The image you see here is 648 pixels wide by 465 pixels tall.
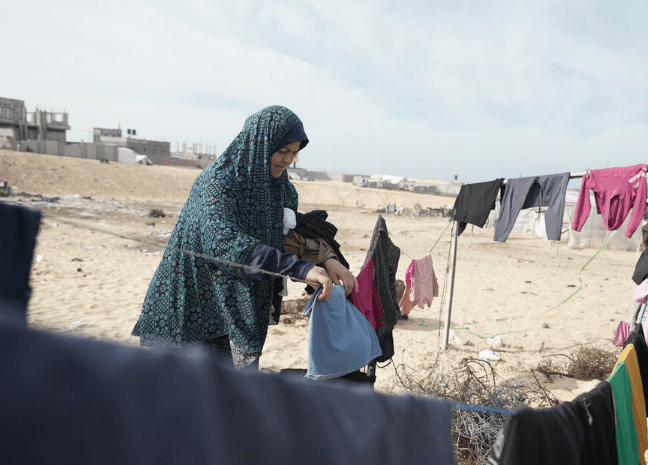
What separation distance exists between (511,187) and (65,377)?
571cm

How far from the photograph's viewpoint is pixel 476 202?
5617 mm

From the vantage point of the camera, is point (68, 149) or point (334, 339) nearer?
point (334, 339)

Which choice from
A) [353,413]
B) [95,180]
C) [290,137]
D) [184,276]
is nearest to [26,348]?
[353,413]

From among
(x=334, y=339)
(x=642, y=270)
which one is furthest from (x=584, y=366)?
(x=334, y=339)

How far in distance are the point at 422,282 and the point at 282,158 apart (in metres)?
4.17

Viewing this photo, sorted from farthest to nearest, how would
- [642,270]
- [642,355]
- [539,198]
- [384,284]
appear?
[539,198], [642,270], [384,284], [642,355]

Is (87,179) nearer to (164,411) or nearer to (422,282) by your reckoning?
(422,282)

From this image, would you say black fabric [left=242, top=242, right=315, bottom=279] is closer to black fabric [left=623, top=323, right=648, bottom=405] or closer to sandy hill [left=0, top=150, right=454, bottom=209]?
black fabric [left=623, top=323, right=648, bottom=405]

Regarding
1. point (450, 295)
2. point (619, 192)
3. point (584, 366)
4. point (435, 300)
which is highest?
point (619, 192)

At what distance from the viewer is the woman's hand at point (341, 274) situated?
2004 millimetres

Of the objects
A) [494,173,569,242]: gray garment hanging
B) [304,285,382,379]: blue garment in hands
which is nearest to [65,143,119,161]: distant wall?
[494,173,569,242]: gray garment hanging

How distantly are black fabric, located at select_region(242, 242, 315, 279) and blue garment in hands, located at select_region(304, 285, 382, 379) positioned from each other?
11.1 inches

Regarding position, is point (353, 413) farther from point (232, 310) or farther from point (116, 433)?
point (232, 310)

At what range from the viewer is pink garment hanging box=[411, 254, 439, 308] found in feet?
18.4
